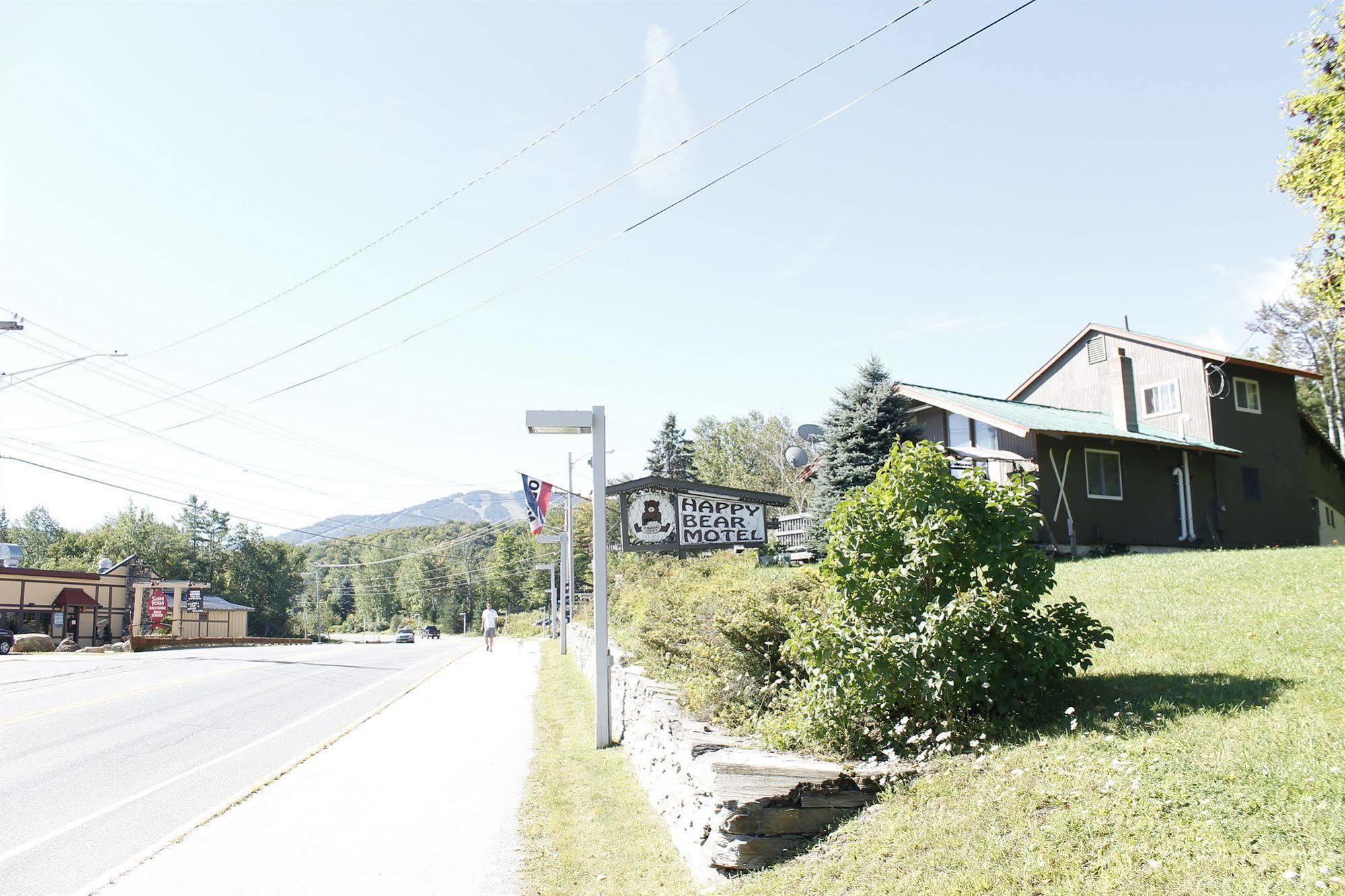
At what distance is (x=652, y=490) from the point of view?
56.7ft

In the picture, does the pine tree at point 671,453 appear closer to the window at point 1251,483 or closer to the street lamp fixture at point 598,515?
the window at point 1251,483

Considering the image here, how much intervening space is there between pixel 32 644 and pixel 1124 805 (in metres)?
43.9

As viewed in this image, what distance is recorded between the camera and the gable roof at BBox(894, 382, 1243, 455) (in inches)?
837

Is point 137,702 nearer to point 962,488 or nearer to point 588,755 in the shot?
point 588,755

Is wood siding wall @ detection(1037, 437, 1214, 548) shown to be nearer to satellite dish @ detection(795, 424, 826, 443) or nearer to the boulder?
satellite dish @ detection(795, 424, 826, 443)

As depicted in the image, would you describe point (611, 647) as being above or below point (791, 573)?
below

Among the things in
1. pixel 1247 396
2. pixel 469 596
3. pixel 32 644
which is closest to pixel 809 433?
pixel 1247 396

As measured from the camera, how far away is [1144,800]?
4336mm

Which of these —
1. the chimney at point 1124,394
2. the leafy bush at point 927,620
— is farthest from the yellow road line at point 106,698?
the chimney at point 1124,394

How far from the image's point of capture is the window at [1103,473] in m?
22.7

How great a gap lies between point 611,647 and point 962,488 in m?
9.25

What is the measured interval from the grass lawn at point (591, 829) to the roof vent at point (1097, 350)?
72.5 ft

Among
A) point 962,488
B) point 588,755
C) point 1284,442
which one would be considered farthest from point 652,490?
point 1284,442

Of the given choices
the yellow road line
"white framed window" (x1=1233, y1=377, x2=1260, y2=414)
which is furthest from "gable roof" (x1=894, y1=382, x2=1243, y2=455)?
the yellow road line
